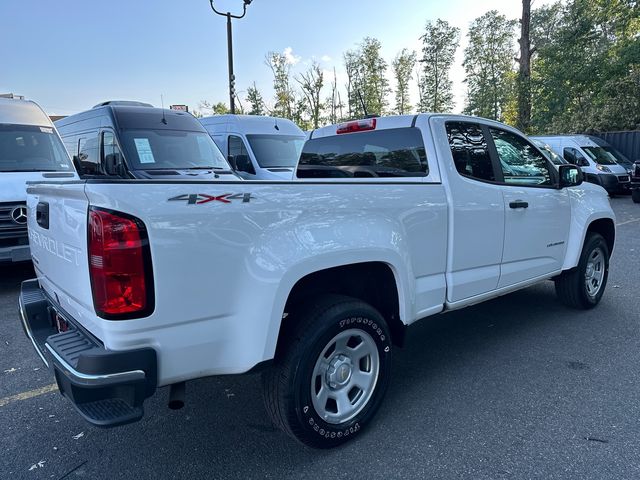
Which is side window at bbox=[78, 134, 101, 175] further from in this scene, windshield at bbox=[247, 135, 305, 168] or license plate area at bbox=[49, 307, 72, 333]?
license plate area at bbox=[49, 307, 72, 333]

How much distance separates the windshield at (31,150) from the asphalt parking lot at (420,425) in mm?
3240

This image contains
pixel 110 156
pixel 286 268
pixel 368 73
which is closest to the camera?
pixel 286 268

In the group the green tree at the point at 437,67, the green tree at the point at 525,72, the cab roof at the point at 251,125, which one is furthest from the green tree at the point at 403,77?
the cab roof at the point at 251,125

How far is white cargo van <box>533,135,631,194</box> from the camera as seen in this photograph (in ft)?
48.6

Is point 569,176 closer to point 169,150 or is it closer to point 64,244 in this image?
point 64,244

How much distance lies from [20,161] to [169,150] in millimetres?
2421

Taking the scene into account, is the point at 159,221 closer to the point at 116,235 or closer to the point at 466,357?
the point at 116,235

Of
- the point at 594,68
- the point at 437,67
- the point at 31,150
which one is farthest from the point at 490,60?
the point at 31,150

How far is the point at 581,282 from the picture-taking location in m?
4.77

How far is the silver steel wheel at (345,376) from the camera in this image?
8.55 feet

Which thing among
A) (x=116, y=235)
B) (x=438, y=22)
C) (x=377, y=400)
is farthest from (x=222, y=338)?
(x=438, y=22)

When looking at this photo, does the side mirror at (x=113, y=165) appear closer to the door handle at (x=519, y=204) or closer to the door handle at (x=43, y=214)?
the door handle at (x=43, y=214)

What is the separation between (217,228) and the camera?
2102 millimetres

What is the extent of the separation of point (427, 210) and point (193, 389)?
2.13 metres
